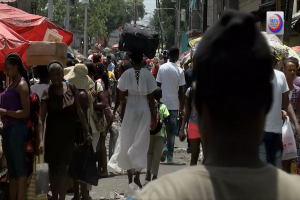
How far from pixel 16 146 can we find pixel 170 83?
5403mm

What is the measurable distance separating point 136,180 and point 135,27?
8.69 feet

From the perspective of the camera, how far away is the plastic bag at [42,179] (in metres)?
6.76

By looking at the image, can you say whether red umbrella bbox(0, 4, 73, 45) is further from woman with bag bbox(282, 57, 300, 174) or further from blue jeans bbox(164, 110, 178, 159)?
woman with bag bbox(282, 57, 300, 174)

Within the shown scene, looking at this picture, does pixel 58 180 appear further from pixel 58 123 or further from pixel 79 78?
pixel 79 78

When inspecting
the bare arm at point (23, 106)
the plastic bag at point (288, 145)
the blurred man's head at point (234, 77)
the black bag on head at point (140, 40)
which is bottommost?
the plastic bag at point (288, 145)

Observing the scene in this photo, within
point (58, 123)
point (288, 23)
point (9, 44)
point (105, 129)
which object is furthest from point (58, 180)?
point (288, 23)

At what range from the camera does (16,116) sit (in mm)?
6672

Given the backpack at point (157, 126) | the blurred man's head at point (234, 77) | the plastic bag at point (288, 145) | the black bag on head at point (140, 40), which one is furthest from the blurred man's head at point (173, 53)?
the blurred man's head at point (234, 77)

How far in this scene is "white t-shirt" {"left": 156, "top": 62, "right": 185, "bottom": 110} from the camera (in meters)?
11.6

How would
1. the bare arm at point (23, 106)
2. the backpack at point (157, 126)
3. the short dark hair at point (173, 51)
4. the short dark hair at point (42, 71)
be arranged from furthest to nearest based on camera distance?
1. the short dark hair at point (173, 51)
2. the backpack at point (157, 126)
3. the short dark hair at point (42, 71)
4. the bare arm at point (23, 106)

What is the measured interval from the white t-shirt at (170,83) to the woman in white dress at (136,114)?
3040mm

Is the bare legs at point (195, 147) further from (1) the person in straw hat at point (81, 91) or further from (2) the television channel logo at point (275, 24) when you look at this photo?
(2) the television channel logo at point (275, 24)

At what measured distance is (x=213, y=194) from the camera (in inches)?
67.6

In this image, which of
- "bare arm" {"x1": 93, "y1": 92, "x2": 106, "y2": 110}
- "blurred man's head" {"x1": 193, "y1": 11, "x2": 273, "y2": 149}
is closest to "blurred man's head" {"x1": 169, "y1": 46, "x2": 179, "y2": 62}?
"bare arm" {"x1": 93, "y1": 92, "x2": 106, "y2": 110}
